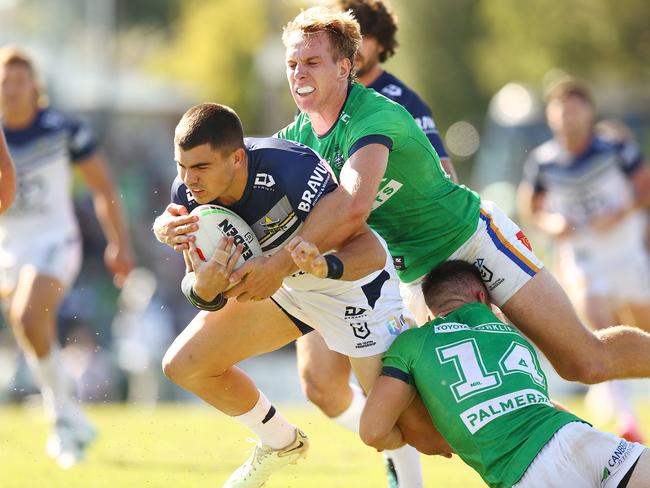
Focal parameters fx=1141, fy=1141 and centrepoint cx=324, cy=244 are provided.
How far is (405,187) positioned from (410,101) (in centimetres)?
119

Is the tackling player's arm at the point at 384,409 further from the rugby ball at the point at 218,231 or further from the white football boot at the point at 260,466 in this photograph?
the white football boot at the point at 260,466

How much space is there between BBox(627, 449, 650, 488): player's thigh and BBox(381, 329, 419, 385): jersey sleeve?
1.07 metres

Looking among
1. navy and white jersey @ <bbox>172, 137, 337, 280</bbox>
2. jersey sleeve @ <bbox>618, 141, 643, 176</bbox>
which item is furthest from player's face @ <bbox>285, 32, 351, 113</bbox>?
jersey sleeve @ <bbox>618, 141, 643, 176</bbox>

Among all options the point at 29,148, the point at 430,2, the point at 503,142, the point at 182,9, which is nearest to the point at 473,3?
the point at 430,2

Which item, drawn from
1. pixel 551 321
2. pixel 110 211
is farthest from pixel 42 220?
pixel 551 321

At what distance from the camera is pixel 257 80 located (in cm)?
3659

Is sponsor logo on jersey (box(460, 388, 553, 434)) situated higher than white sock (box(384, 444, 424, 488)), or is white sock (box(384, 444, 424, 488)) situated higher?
sponsor logo on jersey (box(460, 388, 553, 434))

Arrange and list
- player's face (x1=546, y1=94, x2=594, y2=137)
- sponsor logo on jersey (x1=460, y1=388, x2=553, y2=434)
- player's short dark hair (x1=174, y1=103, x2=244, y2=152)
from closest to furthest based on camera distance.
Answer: sponsor logo on jersey (x1=460, y1=388, x2=553, y2=434) → player's short dark hair (x1=174, y1=103, x2=244, y2=152) → player's face (x1=546, y1=94, x2=594, y2=137)

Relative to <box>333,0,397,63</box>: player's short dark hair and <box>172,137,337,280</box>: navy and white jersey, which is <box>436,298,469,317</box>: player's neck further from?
<box>333,0,397,63</box>: player's short dark hair

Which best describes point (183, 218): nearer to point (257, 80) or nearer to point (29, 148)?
point (29, 148)

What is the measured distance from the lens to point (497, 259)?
5.88m

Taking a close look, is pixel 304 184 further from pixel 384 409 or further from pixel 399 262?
pixel 384 409

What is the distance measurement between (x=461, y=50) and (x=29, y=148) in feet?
76.5

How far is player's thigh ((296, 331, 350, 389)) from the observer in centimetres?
665
